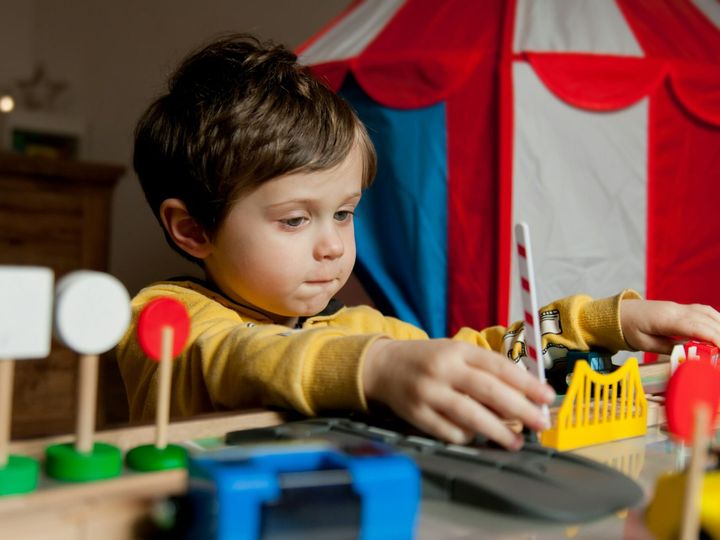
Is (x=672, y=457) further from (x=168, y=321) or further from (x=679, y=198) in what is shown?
(x=679, y=198)

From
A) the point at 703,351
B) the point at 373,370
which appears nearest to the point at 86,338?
the point at 373,370

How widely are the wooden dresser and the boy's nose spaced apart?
6.50 feet

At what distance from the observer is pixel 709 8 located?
1721mm

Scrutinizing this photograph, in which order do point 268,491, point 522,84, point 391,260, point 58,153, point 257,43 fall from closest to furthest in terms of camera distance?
point 268,491, point 257,43, point 522,84, point 391,260, point 58,153

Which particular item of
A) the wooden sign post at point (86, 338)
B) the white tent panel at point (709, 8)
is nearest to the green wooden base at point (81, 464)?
the wooden sign post at point (86, 338)

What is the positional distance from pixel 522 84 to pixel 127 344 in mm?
990

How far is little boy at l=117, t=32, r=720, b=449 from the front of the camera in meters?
0.70

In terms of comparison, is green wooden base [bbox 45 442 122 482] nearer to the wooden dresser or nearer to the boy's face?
the boy's face

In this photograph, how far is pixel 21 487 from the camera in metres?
0.36

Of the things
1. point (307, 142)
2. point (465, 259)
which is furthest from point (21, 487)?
point (465, 259)

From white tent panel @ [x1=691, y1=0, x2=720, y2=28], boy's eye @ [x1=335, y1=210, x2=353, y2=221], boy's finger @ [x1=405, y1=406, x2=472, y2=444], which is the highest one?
white tent panel @ [x1=691, y1=0, x2=720, y2=28]

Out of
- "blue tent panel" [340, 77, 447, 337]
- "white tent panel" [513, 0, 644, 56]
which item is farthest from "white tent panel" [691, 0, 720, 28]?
"blue tent panel" [340, 77, 447, 337]

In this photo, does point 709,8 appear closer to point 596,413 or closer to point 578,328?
point 578,328

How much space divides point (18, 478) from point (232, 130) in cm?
51
